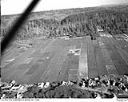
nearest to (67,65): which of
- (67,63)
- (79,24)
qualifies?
(67,63)

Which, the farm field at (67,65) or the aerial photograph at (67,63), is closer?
the aerial photograph at (67,63)

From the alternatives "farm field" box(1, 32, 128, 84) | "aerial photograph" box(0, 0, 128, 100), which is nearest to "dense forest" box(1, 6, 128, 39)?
"aerial photograph" box(0, 0, 128, 100)

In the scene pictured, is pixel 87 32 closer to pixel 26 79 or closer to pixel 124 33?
pixel 124 33

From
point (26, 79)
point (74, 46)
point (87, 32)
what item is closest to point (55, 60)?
point (26, 79)

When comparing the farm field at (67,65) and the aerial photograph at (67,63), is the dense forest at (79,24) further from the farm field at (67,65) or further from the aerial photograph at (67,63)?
the farm field at (67,65)

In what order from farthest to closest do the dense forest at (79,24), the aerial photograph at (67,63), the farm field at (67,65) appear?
the dense forest at (79,24) → the farm field at (67,65) → the aerial photograph at (67,63)

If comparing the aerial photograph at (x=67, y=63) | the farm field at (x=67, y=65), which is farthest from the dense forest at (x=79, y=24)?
the farm field at (x=67, y=65)

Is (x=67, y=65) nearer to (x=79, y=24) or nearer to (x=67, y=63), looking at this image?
(x=67, y=63)

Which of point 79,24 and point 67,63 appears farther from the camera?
point 79,24
